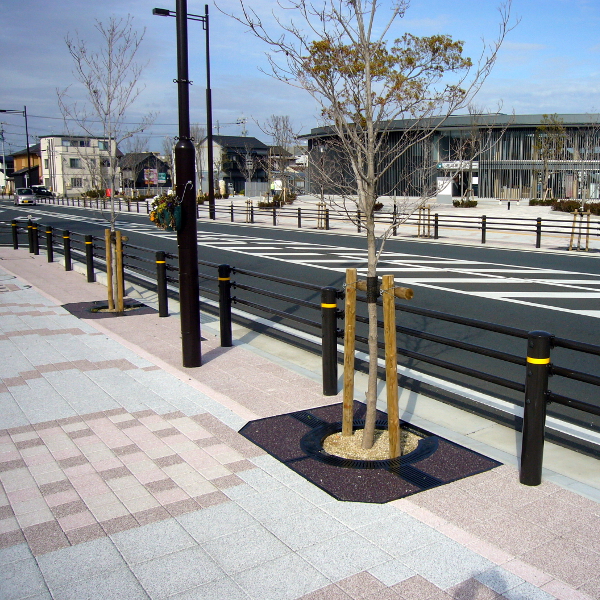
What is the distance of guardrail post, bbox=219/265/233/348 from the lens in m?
8.10

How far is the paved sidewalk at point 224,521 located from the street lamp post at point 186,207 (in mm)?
1037

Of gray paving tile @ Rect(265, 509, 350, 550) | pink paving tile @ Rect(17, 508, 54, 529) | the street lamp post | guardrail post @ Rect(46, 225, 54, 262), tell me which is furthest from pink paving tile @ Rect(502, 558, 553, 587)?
guardrail post @ Rect(46, 225, 54, 262)

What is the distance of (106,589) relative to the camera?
3201 mm

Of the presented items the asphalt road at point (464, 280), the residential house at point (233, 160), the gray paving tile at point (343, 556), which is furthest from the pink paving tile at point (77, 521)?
the residential house at point (233, 160)

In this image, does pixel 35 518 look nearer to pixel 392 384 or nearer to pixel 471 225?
pixel 392 384

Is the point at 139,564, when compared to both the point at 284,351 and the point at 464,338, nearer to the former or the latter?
the point at 284,351

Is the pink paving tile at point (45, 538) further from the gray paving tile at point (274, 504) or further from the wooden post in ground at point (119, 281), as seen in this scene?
the wooden post in ground at point (119, 281)

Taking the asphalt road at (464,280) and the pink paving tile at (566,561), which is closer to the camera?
the pink paving tile at (566,561)

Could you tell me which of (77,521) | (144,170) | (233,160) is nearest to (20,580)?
(77,521)

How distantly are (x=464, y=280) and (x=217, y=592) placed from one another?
11.6 metres

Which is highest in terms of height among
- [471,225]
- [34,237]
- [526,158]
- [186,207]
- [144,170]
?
[526,158]

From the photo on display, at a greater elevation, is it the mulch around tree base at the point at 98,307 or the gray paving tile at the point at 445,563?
the gray paving tile at the point at 445,563

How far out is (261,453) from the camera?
4879 millimetres

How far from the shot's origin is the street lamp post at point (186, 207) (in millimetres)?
6789
